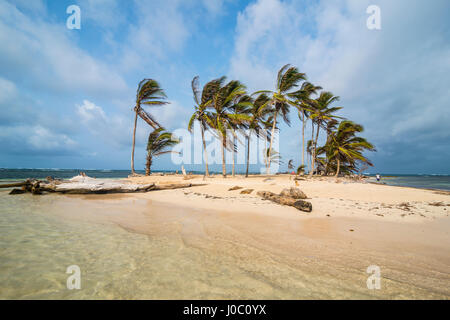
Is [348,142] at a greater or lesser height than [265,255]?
greater

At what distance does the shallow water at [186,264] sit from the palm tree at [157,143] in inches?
532

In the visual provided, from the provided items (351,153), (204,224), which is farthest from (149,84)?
(351,153)

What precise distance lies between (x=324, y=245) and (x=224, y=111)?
1491cm

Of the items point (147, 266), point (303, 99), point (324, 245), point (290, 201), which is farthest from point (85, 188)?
point (303, 99)

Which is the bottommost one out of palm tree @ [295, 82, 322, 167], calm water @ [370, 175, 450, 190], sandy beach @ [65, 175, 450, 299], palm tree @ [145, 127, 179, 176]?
calm water @ [370, 175, 450, 190]

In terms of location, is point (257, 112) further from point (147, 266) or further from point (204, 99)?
point (147, 266)

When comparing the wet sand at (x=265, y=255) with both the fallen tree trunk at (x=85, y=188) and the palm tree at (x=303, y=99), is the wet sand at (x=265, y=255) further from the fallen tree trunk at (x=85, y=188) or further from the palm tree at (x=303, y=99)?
the palm tree at (x=303, y=99)

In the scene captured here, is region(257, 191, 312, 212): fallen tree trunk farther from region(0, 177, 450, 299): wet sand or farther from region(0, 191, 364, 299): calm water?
region(0, 191, 364, 299): calm water

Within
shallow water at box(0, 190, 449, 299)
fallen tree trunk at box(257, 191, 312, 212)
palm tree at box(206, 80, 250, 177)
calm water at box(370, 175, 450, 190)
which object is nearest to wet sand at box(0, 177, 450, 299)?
shallow water at box(0, 190, 449, 299)

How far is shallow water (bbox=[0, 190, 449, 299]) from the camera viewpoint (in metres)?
Answer: 1.30

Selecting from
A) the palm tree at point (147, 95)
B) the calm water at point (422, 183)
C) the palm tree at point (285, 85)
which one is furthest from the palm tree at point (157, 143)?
the calm water at point (422, 183)

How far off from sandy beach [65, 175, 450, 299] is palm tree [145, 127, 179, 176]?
1310 cm

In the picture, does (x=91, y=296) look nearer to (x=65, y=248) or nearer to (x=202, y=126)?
Result: (x=65, y=248)

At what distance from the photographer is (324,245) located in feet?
7.61
